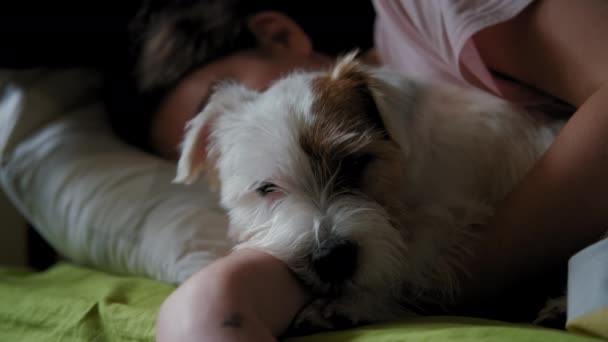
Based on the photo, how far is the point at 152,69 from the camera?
2.01 metres

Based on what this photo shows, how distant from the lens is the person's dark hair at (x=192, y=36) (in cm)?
198

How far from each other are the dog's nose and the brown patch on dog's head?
0.51 ft

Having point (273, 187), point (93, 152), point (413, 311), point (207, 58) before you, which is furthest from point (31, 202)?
point (413, 311)

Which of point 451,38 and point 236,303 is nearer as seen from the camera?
point 236,303

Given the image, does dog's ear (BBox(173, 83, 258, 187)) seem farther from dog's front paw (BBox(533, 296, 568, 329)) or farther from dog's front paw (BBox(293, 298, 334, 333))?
dog's front paw (BBox(533, 296, 568, 329))

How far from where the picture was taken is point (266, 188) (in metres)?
1.32

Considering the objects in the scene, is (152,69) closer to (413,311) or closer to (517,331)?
(413,311)

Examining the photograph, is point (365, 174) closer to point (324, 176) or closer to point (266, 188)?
point (324, 176)

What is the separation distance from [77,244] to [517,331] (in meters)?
1.30

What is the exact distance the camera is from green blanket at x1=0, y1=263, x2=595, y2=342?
940 mm

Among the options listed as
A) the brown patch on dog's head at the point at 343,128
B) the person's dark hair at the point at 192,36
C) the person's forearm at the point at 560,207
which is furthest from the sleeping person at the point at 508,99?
the brown patch on dog's head at the point at 343,128

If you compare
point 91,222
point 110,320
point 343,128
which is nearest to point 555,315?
point 343,128

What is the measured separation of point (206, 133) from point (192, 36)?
598mm

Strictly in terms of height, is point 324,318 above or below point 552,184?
below
